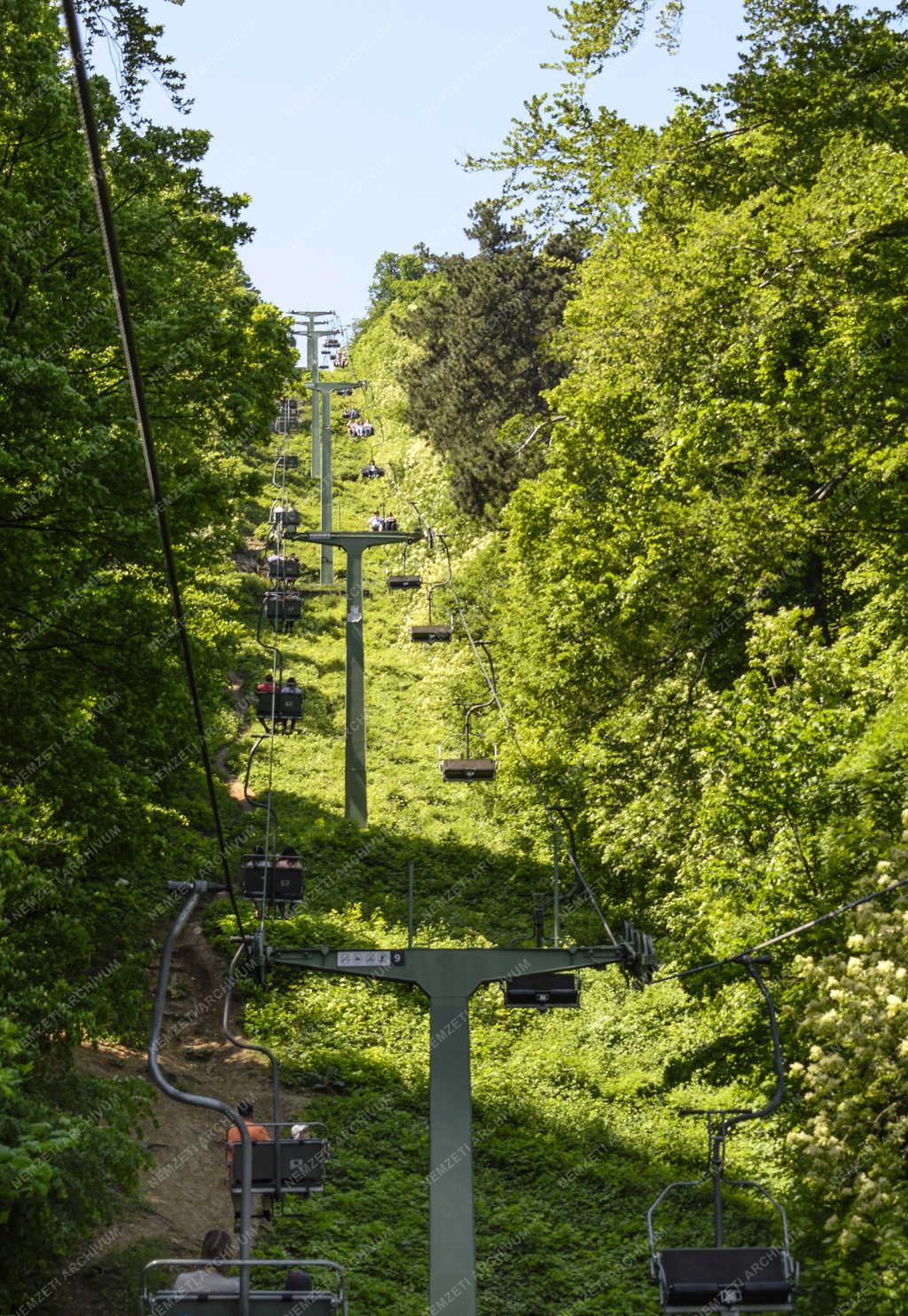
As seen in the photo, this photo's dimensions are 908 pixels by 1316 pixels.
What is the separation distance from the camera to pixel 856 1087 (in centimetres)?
1555

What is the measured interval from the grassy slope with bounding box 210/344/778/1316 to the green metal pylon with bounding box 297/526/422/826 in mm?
819

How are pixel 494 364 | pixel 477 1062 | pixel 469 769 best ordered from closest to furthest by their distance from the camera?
pixel 477 1062
pixel 469 769
pixel 494 364

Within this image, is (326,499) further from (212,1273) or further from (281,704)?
(212,1273)

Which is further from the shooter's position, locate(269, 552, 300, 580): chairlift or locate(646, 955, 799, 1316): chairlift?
locate(269, 552, 300, 580): chairlift

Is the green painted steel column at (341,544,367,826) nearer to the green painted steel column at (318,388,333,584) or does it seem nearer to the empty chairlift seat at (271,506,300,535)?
the green painted steel column at (318,388,333,584)

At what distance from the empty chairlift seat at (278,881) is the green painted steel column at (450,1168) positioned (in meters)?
9.13

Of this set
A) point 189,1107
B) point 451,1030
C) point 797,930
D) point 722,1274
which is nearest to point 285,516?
point 189,1107

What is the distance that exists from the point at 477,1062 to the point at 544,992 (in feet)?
23.1

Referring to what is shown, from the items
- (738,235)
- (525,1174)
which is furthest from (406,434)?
(525,1174)

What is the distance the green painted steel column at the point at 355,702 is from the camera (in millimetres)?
32594

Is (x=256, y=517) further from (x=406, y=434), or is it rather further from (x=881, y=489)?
(x=881, y=489)

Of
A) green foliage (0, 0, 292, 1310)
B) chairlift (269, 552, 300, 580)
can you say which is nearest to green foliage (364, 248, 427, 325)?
chairlift (269, 552, 300, 580)

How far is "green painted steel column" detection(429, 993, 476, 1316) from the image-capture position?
48.9 feet

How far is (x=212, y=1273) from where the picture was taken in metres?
15.6
